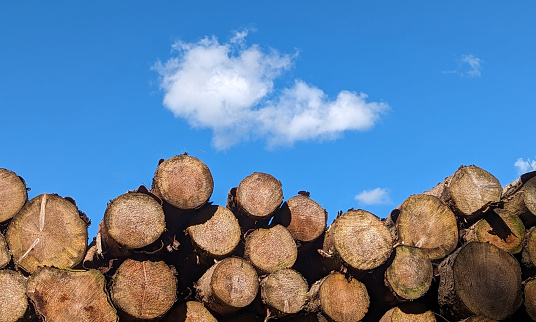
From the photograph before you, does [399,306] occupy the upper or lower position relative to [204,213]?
lower

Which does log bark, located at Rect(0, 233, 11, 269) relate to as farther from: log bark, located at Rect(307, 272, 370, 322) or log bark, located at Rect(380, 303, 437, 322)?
log bark, located at Rect(380, 303, 437, 322)

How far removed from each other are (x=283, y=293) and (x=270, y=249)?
57 cm

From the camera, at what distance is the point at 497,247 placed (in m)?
6.43

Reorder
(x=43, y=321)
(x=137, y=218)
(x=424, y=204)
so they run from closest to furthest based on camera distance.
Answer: (x=43, y=321) < (x=137, y=218) < (x=424, y=204)

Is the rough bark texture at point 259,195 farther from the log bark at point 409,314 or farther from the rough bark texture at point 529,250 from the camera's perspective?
the rough bark texture at point 529,250

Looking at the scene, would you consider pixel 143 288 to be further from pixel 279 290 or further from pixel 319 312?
pixel 319 312

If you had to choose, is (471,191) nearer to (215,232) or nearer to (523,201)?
(523,201)

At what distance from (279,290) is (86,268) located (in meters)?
2.22

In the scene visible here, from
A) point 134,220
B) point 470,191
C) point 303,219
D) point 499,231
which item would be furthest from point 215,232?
point 499,231

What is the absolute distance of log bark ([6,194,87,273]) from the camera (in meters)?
5.96

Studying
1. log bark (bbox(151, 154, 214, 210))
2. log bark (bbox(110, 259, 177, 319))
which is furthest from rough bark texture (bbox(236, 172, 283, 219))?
log bark (bbox(110, 259, 177, 319))

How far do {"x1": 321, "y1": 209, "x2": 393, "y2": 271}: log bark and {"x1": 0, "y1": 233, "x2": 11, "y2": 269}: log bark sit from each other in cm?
354

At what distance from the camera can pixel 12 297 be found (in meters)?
5.80

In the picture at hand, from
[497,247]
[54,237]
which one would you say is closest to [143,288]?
[54,237]
